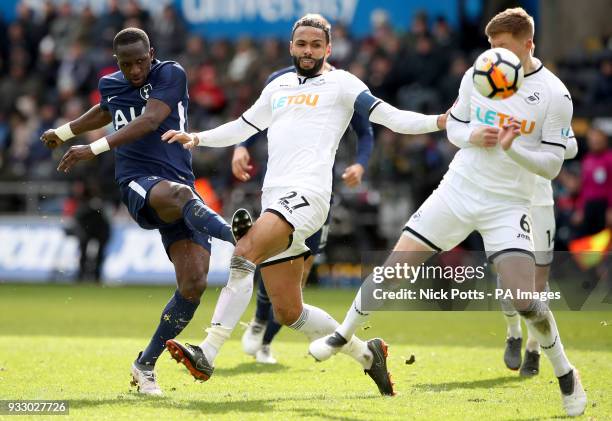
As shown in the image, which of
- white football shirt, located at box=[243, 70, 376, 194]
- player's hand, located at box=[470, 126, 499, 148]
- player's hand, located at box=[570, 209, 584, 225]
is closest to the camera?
player's hand, located at box=[470, 126, 499, 148]

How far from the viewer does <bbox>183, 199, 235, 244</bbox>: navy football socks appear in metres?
7.91

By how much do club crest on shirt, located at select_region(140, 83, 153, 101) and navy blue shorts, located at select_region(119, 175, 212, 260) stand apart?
65 cm

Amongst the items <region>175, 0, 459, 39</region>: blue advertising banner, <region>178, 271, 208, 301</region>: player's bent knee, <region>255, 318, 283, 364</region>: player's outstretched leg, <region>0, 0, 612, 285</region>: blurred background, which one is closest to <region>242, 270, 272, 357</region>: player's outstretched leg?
<region>255, 318, 283, 364</region>: player's outstretched leg

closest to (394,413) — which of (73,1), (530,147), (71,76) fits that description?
(530,147)

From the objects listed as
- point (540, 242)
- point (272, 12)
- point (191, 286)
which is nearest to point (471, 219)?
point (540, 242)

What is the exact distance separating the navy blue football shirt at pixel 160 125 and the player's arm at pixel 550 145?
8.42 ft

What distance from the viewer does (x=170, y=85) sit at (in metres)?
8.51

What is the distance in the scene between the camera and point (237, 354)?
11.0 metres

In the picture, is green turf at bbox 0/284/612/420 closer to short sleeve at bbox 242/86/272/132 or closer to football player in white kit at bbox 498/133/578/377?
football player in white kit at bbox 498/133/578/377

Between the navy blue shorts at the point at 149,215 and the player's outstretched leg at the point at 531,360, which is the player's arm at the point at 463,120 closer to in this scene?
the navy blue shorts at the point at 149,215

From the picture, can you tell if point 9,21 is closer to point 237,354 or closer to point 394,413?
point 237,354

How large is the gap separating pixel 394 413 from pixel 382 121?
7.00 feet

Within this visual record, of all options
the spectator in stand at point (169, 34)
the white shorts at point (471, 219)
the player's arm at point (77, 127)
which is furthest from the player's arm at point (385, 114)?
the spectator in stand at point (169, 34)

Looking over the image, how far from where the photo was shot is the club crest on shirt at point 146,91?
8.56 meters
